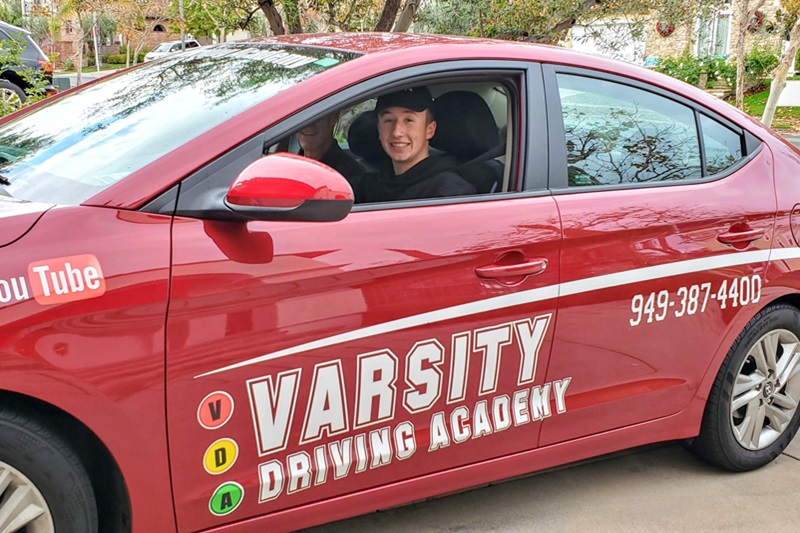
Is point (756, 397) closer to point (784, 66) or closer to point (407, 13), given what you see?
point (407, 13)

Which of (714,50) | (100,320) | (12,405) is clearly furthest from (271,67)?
(714,50)

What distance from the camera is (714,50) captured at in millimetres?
34875

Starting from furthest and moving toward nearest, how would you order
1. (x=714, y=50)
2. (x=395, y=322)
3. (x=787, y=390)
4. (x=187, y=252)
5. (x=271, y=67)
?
(x=714, y=50), (x=787, y=390), (x=271, y=67), (x=395, y=322), (x=187, y=252)

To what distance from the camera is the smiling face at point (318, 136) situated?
2.54 m

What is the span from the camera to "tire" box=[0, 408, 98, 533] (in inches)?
77.4

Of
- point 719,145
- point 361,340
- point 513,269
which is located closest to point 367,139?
point 513,269

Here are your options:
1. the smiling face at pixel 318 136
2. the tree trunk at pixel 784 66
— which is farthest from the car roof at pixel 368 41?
the tree trunk at pixel 784 66

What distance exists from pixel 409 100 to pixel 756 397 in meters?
1.80

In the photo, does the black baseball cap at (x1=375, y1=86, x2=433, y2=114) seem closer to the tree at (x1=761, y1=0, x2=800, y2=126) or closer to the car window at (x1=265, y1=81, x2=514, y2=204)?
the car window at (x1=265, y1=81, x2=514, y2=204)

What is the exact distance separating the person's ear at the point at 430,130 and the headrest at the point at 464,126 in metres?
0.01

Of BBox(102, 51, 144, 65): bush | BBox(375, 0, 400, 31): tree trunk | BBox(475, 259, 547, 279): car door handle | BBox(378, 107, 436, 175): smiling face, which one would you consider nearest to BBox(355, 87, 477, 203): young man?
BBox(378, 107, 436, 175): smiling face

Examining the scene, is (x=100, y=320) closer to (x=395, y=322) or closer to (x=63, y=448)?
(x=63, y=448)

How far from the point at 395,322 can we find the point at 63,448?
88 cm

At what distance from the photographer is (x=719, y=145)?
3299mm
